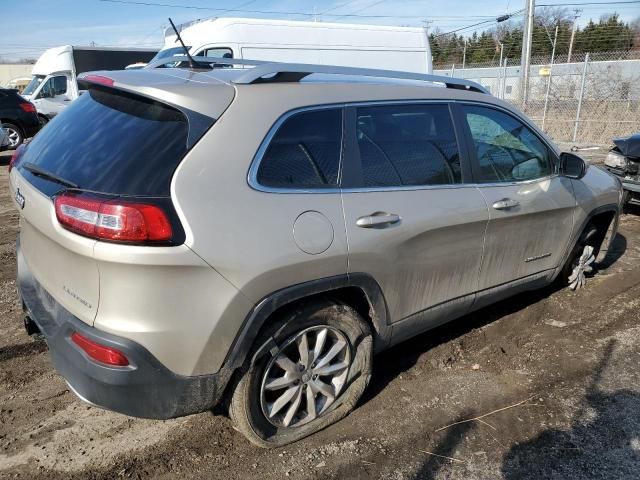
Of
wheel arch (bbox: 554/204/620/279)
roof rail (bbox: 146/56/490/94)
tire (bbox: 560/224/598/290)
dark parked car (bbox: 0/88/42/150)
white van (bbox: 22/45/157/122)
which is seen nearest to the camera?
roof rail (bbox: 146/56/490/94)

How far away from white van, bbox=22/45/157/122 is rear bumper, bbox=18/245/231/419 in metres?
17.3

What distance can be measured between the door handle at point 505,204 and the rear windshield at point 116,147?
2.04 metres

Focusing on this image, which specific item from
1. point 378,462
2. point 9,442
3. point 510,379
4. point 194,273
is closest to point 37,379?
point 9,442

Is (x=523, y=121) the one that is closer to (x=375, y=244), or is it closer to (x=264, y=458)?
(x=375, y=244)

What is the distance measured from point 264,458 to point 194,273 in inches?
44.8

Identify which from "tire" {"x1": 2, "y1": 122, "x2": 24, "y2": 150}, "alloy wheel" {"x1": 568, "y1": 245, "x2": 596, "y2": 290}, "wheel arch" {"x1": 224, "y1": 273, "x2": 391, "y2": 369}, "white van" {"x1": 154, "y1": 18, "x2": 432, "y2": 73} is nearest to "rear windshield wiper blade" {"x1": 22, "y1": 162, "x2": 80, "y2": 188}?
A: "wheel arch" {"x1": 224, "y1": 273, "x2": 391, "y2": 369}

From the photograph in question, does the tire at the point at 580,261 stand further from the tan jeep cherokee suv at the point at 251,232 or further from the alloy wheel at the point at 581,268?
the tan jeep cherokee suv at the point at 251,232

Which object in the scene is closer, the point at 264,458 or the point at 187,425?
the point at 264,458

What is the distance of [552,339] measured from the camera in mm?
3996

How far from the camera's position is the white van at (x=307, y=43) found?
36.5 ft

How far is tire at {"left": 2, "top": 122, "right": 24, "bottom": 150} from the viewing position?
14.0 metres

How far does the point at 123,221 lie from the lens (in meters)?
2.10

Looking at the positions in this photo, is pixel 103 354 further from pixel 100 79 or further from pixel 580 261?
pixel 580 261

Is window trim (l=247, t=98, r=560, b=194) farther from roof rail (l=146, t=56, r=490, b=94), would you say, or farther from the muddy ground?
the muddy ground
